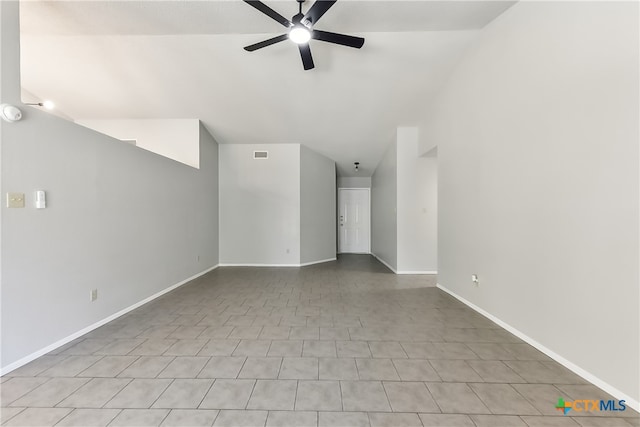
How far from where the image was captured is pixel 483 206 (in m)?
3.07

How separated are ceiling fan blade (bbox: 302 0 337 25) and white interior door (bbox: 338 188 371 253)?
6.48 meters

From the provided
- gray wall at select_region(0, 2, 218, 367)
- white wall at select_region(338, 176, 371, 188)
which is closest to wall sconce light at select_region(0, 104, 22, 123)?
gray wall at select_region(0, 2, 218, 367)

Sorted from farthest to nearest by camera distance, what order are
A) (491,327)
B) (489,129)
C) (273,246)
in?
(273,246)
(489,129)
(491,327)

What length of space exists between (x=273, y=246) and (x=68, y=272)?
391cm

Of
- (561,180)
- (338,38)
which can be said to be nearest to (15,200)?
(338,38)

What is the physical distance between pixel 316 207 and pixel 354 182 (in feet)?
8.76

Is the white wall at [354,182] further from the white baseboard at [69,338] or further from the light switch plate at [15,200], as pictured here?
the light switch plate at [15,200]

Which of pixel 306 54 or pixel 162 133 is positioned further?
pixel 162 133

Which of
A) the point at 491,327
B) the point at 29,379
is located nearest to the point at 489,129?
the point at 491,327

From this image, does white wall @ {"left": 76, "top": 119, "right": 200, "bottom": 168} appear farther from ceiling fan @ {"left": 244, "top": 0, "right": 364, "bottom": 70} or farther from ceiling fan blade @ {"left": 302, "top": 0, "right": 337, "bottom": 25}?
ceiling fan blade @ {"left": 302, "top": 0, "right": 337, "bottom": 25}

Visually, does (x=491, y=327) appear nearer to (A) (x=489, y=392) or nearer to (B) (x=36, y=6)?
(A) (x=489, y=392)

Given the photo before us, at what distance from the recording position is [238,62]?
375 cm

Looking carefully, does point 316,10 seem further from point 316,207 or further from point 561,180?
point 316,207

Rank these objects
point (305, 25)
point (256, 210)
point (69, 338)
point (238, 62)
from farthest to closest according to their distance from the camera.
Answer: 1. point (256, 210)
2. point (238, 62)
3. point (305, 25)
4. point (69, 338)
